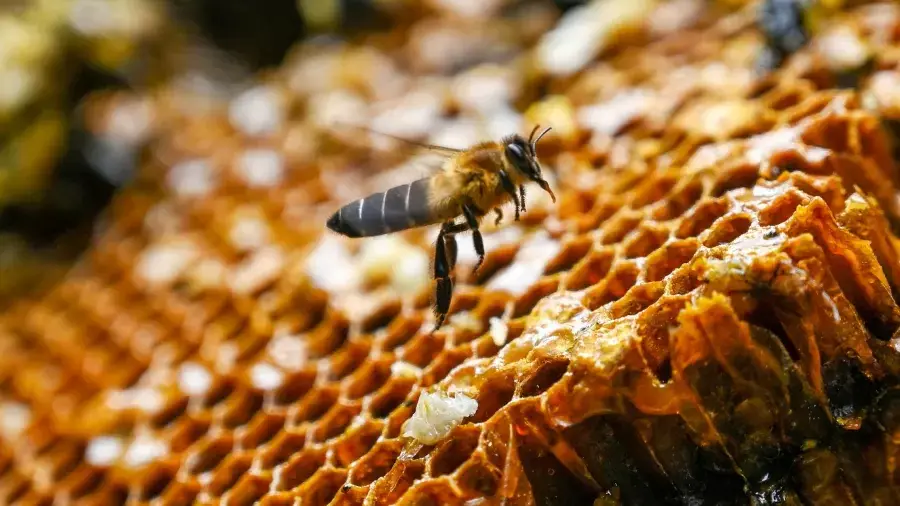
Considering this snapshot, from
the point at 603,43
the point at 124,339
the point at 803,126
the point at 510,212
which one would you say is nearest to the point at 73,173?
the point at 124,339

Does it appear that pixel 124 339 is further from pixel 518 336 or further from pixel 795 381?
pixel 795 381

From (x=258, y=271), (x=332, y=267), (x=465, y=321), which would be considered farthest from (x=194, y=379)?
(x=465, y=321)

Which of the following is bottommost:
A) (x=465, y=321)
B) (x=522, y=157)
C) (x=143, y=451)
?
(x=143, y=451)

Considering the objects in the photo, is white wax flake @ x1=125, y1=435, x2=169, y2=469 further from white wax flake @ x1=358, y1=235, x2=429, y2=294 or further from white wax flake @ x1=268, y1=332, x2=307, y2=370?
white wax flake @ x1=358, y1=235, x2=429, y2=294

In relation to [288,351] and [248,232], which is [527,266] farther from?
[248,232]

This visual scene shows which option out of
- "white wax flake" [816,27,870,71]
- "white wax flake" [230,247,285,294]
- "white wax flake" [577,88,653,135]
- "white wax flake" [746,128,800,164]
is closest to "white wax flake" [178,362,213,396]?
"white wax flake" [230,247,285,294]

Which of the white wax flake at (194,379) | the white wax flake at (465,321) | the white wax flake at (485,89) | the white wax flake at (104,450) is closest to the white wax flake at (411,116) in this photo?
the white wax flake at (485,89)

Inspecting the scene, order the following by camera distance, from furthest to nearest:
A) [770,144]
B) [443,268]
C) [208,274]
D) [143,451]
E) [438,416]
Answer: [208,274] < [143,451] < [770,144] < [443,268] < [438,416]
